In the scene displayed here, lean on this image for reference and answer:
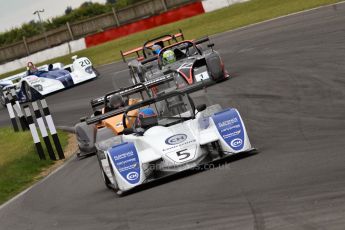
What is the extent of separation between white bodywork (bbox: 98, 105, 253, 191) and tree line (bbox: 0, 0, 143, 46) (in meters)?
54.6

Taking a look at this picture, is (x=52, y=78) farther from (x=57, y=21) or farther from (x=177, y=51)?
(x=57, y=21)

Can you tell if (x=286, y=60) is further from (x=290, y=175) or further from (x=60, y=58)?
(x=60, y=58)

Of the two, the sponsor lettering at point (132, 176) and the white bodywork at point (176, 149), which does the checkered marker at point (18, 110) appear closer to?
the white bodywork at point (176, 149)

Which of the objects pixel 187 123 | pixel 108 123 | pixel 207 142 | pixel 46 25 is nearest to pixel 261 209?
pixel 207 142

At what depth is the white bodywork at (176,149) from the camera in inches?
386

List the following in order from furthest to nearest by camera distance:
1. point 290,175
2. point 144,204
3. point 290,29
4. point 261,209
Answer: point 290,29 → point 144,204 → point 290,175 → point 261,209

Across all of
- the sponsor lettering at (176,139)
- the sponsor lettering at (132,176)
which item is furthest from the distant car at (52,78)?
the sponsor lettering at (132,176)

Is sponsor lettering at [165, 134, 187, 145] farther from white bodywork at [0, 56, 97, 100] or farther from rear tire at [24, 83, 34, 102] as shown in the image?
white bodywork at [0, 56, 97, 100]

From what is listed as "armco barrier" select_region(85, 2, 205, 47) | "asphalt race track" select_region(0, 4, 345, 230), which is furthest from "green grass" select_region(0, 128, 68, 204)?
"armco barrier" select_region(85, 2, 205, 47)

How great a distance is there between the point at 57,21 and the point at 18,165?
2181 inches

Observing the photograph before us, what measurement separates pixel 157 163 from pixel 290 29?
51.8ft

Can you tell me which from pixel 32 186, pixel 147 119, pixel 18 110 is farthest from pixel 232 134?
pixel 18 110

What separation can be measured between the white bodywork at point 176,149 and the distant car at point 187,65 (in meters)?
7.25

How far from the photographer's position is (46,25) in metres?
68.3
